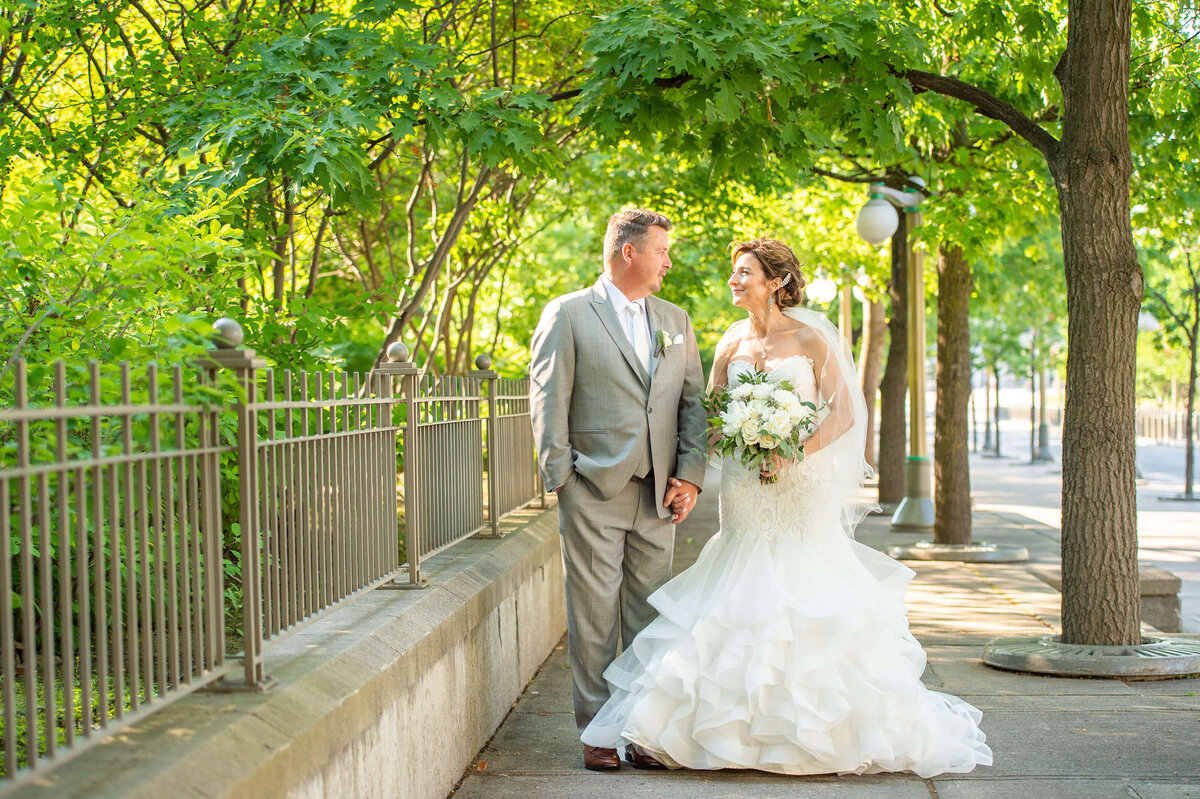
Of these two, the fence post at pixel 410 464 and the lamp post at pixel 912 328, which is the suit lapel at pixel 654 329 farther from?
the lamp post at pixel 912 328

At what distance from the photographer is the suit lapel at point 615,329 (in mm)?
5137

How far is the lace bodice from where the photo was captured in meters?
5.48

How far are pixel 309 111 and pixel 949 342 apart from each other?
Answer: 335 inches

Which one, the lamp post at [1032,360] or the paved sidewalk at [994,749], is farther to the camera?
the lamp post at [1032,360]

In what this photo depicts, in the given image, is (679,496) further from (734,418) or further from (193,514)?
(193,514)

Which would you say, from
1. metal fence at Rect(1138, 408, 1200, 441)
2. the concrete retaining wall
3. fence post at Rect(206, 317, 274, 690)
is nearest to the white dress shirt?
the concrete retaining wall

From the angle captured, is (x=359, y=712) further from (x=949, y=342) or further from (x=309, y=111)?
(x=949, y=342)

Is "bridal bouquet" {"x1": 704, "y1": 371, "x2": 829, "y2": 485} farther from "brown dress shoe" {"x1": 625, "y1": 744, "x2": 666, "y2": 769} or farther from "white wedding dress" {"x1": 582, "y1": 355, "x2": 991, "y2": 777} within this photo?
"brown dress shoe" {"x1": 625, "y1": 744, "x2": 666, "y2": 769}

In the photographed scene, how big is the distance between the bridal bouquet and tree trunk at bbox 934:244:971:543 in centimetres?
732

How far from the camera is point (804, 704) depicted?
4.82 metres

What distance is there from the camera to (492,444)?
7.05 metres

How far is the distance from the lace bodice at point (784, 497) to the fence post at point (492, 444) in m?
1.75

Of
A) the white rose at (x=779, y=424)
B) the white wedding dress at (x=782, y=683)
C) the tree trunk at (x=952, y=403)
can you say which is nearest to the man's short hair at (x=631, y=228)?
the white rose at (x=779, y=424)

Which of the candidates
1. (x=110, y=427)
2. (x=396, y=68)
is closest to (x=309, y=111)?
(x=396, y=68)
